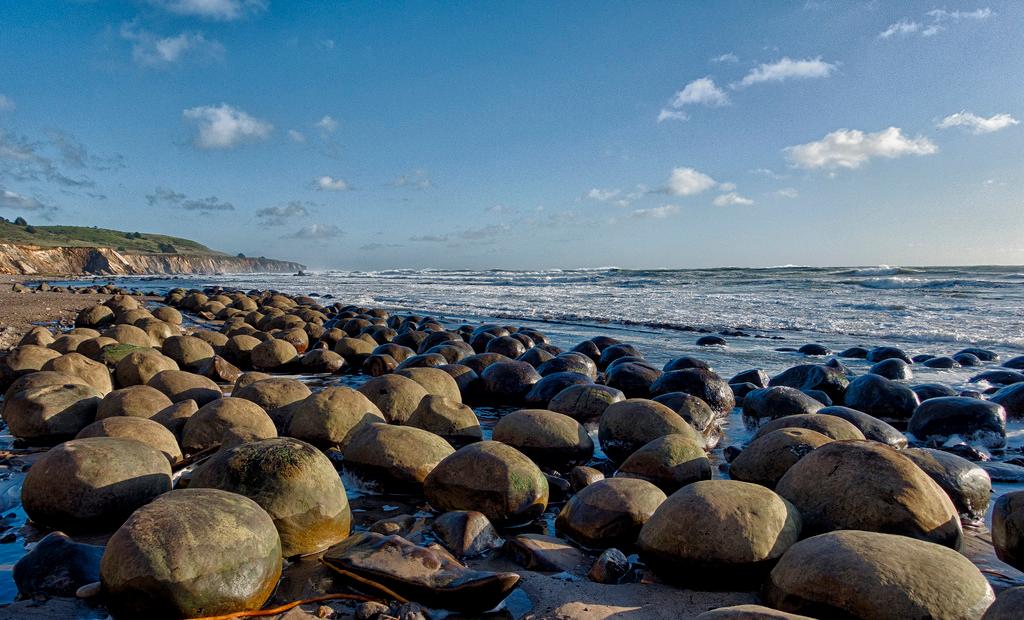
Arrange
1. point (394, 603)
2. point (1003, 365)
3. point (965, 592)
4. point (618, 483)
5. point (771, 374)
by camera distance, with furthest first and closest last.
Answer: point (1003, 365), point (771, 374), point (618, 483), point (394, 603), point (965, 592)

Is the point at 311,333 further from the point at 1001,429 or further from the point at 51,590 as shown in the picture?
the point at 1001,429

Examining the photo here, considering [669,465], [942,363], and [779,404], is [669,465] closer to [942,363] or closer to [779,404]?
[779,404]

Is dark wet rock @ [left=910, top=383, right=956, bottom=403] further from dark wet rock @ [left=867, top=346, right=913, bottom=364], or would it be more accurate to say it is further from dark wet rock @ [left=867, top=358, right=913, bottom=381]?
dark wet rock @ [left=867, top=346, right=913, bottom=364]

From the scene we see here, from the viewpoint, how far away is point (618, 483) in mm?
3527

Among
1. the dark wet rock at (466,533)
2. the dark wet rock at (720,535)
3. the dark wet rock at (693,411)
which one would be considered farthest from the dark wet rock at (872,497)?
the dark wet rock at (693,411)

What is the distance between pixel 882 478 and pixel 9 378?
8477 millimetres

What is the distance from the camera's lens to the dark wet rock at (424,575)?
2.63 metres

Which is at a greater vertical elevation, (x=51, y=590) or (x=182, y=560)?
(x=182, y=560)

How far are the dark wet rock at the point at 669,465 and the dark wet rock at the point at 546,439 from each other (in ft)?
1.91

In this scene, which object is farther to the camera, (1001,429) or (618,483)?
(1001,429)

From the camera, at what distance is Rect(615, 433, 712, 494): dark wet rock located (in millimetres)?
4090

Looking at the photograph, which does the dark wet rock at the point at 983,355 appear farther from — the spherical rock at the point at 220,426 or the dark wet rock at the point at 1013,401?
the spherical rock at the point at 220,426

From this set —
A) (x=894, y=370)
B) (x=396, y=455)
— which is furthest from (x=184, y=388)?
(x=894, y=370)

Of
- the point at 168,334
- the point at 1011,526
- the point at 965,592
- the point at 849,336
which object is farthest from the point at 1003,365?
the point at 168,334
